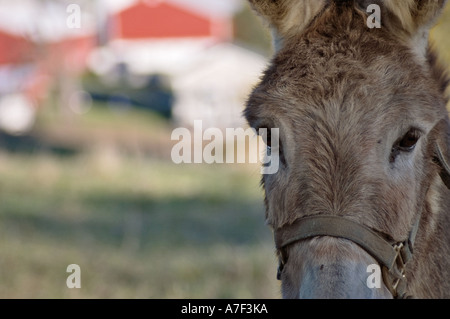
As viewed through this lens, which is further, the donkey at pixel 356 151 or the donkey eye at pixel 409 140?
the donkey eye at pixel 409 140

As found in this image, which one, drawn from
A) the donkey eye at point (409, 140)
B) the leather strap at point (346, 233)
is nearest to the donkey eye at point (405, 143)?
the donkey eye at point (409, 140)

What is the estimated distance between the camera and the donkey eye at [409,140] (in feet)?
11.6

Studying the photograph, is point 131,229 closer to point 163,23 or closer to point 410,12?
point 410,12

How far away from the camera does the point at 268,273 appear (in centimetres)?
864

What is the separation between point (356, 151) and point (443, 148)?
0.78m

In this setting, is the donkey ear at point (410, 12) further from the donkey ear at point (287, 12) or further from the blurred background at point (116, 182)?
the blurred background at point (116, 182)

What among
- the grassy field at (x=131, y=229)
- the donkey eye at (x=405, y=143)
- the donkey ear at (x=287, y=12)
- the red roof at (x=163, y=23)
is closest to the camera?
the donkey eye at (x=405, y=143)

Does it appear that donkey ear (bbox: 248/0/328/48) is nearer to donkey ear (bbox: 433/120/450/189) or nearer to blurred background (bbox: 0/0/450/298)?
blurred background (bbox: 0/0/450/298)

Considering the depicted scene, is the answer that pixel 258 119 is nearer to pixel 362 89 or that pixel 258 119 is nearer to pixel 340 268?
pixel 362 89

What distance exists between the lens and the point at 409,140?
3547 millimetres

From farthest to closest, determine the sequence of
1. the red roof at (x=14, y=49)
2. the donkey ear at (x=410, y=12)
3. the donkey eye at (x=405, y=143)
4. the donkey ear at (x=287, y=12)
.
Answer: the red roof at (x=14, y=49) → the donkey ear at (x=287, y=12) → the donkey ear at (x=410, y=12) → the donkey eye at (x=405, y=143)

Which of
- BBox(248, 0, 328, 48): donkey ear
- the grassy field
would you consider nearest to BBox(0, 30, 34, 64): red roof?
the grassy field

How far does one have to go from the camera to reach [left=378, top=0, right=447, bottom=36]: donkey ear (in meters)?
3.75
